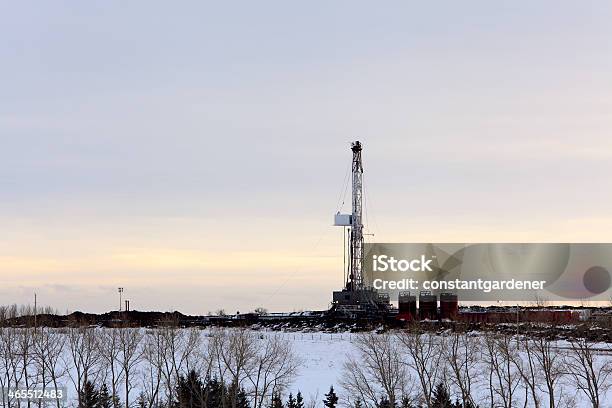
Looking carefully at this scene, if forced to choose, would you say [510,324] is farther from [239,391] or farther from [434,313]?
[239,391]

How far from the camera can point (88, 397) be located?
240 feet

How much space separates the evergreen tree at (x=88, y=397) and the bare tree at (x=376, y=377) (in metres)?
21.5

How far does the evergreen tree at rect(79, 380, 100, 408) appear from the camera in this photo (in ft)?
237

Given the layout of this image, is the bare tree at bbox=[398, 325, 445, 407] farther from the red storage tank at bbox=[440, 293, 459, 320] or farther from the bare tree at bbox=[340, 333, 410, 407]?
the red storage tank at bbox=[440, 293, 459, 320]

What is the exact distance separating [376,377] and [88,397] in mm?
24823

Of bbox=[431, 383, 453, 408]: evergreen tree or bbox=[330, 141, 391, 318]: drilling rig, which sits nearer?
bbox=[431, 383, 453, 408]: evergreen tree

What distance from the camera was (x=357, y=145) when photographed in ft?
393

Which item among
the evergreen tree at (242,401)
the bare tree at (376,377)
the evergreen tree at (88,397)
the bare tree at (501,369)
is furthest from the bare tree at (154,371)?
the bare tree at (501,369)

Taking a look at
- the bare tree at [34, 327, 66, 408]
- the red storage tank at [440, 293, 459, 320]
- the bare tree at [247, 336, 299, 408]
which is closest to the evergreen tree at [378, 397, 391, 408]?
the bare tree at [247, 336, 299, 408]

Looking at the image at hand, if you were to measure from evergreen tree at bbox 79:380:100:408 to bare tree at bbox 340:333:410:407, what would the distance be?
21508 mm

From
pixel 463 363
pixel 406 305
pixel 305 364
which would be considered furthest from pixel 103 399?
pixel 406 305

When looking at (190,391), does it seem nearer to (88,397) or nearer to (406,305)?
(88,397)

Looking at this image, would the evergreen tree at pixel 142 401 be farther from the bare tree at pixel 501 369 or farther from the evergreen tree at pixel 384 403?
the bare tree at pixel 501 369

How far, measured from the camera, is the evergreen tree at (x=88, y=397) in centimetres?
7231
